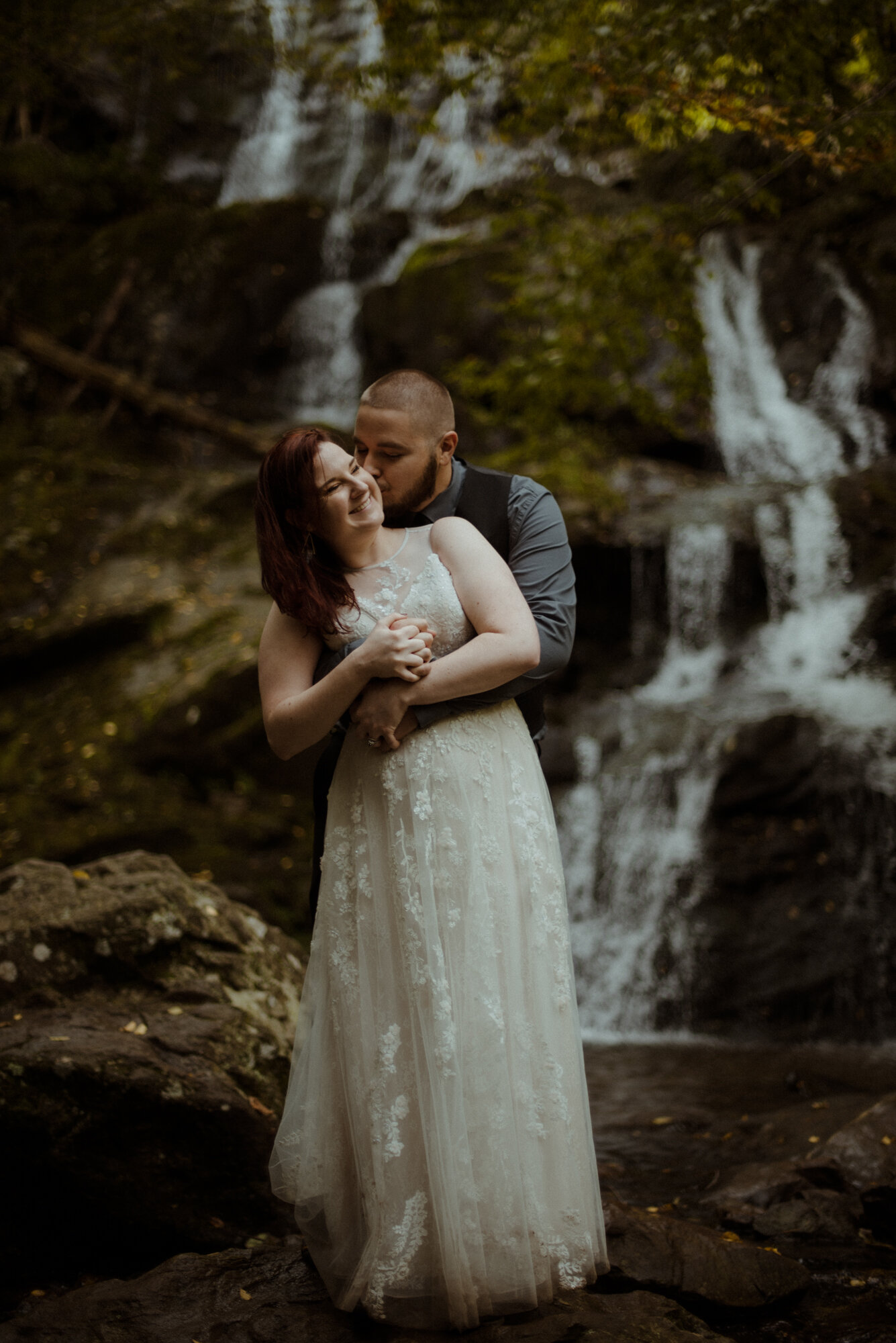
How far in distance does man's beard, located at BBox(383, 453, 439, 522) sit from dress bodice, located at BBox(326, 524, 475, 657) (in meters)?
0.12

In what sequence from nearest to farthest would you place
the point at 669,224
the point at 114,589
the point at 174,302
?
1. the point at 669,224
2. the point at 114,589
3. the point at 174,302

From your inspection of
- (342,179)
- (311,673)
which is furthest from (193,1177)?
(342,179)

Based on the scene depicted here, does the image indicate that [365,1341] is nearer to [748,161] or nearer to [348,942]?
[348,942]

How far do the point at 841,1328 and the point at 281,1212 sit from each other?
1.80 meters

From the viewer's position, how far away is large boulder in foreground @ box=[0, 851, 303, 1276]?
3.15 meters

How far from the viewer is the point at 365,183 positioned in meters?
17.3

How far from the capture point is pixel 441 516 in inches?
109

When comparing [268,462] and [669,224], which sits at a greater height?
[669,224]

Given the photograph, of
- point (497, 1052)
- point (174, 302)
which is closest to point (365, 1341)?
point (497, 1052)

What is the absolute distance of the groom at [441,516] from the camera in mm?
2488

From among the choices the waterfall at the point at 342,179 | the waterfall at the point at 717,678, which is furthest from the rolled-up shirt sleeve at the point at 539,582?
the waterfall at the point at 342,179

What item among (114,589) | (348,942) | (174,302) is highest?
(174,302)

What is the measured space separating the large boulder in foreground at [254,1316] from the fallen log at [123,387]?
10.9 meters

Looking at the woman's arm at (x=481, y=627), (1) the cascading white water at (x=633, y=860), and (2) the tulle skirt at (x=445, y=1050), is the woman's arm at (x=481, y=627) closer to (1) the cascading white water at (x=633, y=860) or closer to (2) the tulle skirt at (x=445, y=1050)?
(2) the tulle skirt at (x=445, y=1050)
